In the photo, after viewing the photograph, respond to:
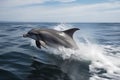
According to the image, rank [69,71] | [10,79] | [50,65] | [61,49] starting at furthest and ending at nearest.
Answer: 1. [61,49]
2. [50,65]
3. [69,71]
4. [10,79]

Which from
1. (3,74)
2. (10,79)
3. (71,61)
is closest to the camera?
(10,79)

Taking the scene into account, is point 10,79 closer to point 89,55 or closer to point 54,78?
point 54,78

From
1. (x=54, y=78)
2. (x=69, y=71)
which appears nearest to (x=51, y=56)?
(x=69, y=71)

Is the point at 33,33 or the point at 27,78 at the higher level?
the point at 33,33

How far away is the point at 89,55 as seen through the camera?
11.9m

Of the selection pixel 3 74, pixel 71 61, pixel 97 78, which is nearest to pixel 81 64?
pixel 71 61

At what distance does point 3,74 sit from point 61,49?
13.6 feet

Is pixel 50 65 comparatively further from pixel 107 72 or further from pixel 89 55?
pixel 89 55

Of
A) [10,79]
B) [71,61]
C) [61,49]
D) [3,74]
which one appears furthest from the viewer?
[61,49]

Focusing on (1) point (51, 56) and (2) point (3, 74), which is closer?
(2) point (3, 74)

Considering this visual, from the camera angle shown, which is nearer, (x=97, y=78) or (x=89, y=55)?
(x=97, y=78)

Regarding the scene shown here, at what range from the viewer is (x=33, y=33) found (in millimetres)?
10867

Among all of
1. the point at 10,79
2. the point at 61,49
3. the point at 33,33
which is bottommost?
the point at 10,79

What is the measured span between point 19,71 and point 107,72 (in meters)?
3.16
